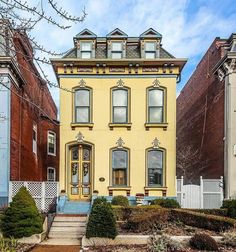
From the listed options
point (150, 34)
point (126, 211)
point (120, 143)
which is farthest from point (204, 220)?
point (150, 34)

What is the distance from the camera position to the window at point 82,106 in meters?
16.0

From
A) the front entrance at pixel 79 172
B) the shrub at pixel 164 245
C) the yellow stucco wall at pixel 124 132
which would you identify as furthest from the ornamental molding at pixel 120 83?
the shrub at pixel 164 245

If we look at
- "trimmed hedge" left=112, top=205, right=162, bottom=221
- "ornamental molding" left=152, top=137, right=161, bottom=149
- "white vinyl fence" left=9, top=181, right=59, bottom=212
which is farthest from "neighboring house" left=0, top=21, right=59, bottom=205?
"ornamental molding" left=152, top=137, right=161, bottom=149

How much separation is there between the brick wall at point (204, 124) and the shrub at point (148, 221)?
639 cm

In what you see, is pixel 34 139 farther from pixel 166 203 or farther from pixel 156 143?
pixel 166 203

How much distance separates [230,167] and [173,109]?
4.12 metres

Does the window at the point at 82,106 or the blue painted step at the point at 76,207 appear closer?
the blue painted step at the point at 76,207

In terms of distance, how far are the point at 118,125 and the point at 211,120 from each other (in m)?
6.74

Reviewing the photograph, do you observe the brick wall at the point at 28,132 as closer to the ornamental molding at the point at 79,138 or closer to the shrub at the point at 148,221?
the ornamental molding at the point at 79,138

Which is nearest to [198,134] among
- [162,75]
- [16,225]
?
[162,75]

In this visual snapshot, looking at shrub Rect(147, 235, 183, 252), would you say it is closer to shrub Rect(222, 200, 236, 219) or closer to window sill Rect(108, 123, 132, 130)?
shrub Rect(222, 200, 236, 219)

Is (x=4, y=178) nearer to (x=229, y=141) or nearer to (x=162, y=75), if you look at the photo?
(x=162, y=75)

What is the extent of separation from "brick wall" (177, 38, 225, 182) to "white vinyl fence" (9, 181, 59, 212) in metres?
9.18

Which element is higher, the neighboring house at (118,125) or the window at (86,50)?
the window at (86,50)
